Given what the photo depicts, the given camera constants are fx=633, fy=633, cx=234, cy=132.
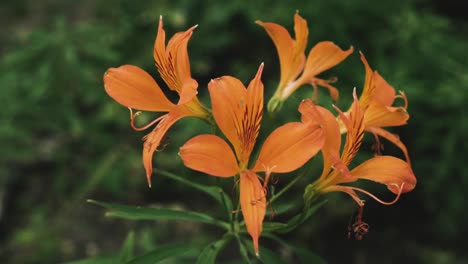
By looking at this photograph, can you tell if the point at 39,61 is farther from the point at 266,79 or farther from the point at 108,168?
the point at 266,79

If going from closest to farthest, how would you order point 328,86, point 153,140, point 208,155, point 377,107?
1. point 208,155
2. point 153,140
3. point 377,107
4. point 328,86

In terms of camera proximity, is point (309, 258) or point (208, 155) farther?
point (309, 258)

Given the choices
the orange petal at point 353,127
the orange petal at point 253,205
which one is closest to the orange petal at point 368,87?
the orange petal at point 353,127

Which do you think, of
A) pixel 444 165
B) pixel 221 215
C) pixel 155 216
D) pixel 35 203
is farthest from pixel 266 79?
pixel 155 216

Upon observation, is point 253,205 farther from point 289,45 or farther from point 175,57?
point 289,45

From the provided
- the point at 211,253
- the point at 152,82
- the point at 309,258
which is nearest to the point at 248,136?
the point at 152,82
